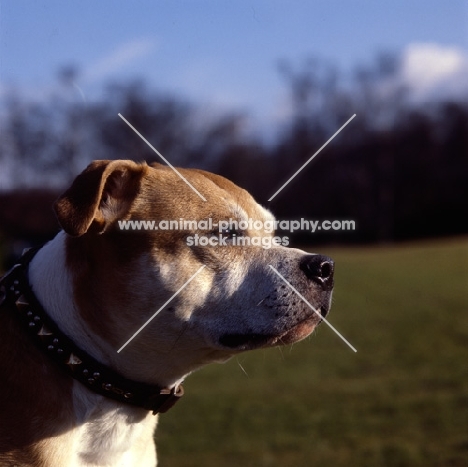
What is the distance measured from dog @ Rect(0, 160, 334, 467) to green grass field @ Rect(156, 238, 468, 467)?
52cm

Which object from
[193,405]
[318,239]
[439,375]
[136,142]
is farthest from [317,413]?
[318,239]

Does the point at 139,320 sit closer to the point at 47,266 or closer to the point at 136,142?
the point at 47,266

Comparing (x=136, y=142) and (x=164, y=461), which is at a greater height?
(x=136, y=142)

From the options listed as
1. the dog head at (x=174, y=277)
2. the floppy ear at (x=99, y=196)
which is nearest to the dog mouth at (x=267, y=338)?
the dog head at (x=174, y=277)

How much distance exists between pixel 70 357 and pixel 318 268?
1247 millimetres

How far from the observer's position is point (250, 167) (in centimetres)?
2702

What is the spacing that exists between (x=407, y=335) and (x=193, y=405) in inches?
359

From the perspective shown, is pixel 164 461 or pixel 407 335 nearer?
pixel 164 461

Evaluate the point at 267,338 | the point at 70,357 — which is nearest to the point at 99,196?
the point at 70,357

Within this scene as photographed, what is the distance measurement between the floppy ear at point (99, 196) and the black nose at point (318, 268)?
91cm

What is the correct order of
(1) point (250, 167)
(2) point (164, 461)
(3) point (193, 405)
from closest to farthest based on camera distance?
(2) point (164, 461) → (3) point (193, 405) → (1) point (250, 167)

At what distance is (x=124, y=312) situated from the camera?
3484mm

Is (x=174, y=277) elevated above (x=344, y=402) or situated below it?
above

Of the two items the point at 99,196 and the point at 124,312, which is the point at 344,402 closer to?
the point at 124,312
